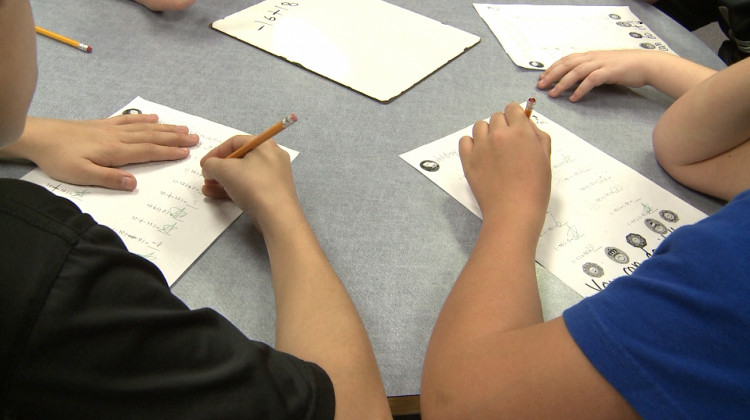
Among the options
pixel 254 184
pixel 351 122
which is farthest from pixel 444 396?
pixel 351 122

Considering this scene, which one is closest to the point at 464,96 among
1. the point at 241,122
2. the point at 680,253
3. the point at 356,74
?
the point at 356,74

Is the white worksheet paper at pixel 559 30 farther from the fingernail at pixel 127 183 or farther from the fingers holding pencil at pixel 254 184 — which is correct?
the fingernail at pixel 127 183

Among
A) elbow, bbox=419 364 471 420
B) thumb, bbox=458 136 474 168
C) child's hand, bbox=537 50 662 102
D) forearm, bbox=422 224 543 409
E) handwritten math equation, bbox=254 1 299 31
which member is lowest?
elbow, bbox=419 364 471 420

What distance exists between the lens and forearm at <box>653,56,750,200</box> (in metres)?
0.59

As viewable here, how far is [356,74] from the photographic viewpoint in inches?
29.3

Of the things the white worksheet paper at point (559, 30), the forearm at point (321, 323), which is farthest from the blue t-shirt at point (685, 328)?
the white worksheet paper at point (559, 30)

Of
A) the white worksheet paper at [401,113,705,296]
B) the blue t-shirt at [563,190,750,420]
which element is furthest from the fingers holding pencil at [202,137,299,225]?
the blue t-shirt at [563,190,750,420]

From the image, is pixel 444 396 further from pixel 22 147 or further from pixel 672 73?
pixel 672 73

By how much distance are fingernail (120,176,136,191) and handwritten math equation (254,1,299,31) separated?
0.41 metres

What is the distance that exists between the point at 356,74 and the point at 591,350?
54 centimetres

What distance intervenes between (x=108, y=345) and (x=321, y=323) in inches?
7.6

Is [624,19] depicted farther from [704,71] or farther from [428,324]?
[428,324]

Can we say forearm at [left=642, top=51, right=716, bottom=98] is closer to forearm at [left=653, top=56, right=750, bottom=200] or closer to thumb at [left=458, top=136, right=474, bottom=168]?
forearm at [left=653, top=56, right=750, bottom=200]

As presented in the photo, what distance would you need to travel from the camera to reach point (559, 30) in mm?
907
